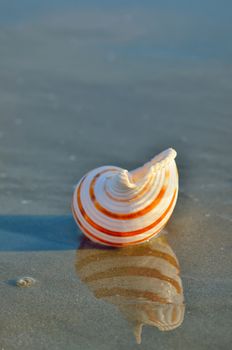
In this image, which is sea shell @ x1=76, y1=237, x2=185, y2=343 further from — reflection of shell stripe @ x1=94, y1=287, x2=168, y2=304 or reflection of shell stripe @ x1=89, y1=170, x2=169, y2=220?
reflection of shell stripe @ x1=89, y1=170, x2=169, y2=220

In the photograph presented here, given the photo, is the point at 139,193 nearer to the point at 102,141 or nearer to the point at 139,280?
the point at 139,280

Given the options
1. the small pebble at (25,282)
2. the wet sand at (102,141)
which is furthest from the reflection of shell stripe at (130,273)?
the small pebble at (25,282)

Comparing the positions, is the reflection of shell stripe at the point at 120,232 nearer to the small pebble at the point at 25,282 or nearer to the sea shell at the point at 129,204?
the sea shell at the point at 129,204

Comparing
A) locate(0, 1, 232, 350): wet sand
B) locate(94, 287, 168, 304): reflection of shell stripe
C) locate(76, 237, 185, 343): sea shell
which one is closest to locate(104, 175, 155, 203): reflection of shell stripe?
locate(76, 237, 185, 343): sea shell

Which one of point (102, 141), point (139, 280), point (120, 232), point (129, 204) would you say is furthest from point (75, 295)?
point (102, 141)

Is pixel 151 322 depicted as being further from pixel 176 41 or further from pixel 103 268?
pixel 176 41

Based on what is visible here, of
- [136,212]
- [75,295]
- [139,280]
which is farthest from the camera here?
[136,212]

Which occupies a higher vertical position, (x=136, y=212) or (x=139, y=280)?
(x=136, y=212)

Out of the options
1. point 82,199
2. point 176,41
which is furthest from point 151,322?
point 176,41
